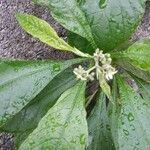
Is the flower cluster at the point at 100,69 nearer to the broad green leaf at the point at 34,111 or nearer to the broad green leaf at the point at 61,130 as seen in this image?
→ the broad green leaf at the point at 61,130

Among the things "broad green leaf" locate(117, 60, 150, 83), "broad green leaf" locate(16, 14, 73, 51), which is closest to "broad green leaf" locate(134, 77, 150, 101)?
"broad green leaf" locate(117, 60, 150, 83)

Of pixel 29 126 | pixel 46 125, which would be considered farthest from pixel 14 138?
pixel 46 125

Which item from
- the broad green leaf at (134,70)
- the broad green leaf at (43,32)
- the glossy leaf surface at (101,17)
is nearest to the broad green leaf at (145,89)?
the broad green leaf at (134,70)

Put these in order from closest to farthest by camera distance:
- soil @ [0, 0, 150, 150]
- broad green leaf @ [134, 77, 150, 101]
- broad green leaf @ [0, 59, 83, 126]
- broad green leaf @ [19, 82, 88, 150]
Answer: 1. broad green leaf @ [19, 82, 88, 150]
2. broad green leaf @ [0, 59, 83, 126]
3. broad green leaf @ [134, 77, 150, 101]
4. soil @ [0, 0, 150, 150]

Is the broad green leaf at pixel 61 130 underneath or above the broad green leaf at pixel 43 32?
underneath

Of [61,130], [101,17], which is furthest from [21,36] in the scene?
[61,130]

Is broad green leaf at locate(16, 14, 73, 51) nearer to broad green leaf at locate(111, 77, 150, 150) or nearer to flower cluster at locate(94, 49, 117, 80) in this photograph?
flower cluster at locate(94, 49, 117, 80)
